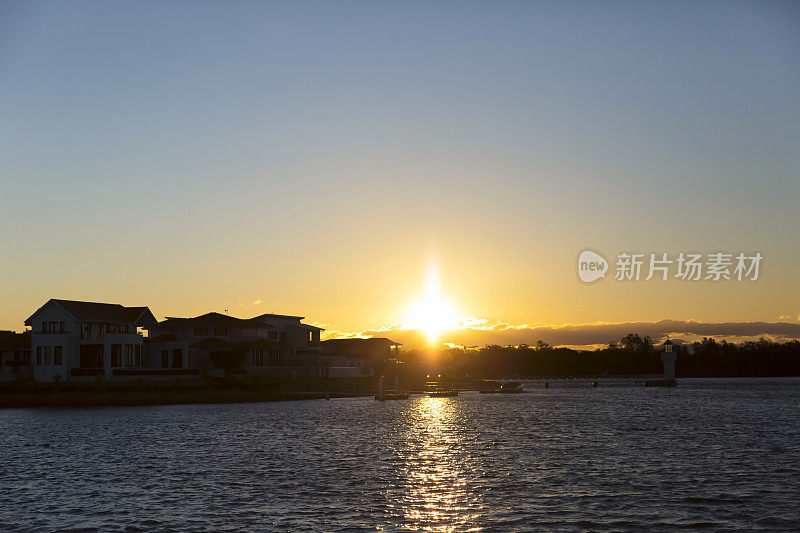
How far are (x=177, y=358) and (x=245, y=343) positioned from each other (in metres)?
11.8

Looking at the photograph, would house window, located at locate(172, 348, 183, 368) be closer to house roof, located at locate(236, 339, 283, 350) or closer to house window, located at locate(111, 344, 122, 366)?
house roof, located at locate(236, 339, 283, 350)

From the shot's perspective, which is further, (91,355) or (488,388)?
(488,388)

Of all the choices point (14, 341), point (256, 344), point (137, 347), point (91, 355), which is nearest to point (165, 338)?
point (137, 347)

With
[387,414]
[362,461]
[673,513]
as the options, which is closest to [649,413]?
[387,414]

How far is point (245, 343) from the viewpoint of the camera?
130125mm

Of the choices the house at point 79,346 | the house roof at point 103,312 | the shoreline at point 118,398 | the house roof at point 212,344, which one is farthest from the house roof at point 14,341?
the house roof at point 212,344

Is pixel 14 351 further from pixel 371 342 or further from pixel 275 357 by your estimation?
pixel 371 342

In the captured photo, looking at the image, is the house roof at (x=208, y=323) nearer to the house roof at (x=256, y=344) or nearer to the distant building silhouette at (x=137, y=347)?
the distant building silhouette at (x=137, y=347)

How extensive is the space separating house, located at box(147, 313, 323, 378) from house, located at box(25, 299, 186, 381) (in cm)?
1007

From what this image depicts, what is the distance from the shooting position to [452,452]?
54031mm

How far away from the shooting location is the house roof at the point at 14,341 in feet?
395

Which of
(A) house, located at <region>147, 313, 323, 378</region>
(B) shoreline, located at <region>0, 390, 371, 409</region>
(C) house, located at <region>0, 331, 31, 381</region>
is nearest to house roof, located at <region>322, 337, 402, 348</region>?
(A) house, located at <region>147, 313, 323, 378</region>

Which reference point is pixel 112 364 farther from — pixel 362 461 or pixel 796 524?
pixel 796 524

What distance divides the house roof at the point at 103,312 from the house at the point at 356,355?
34.6 metres
